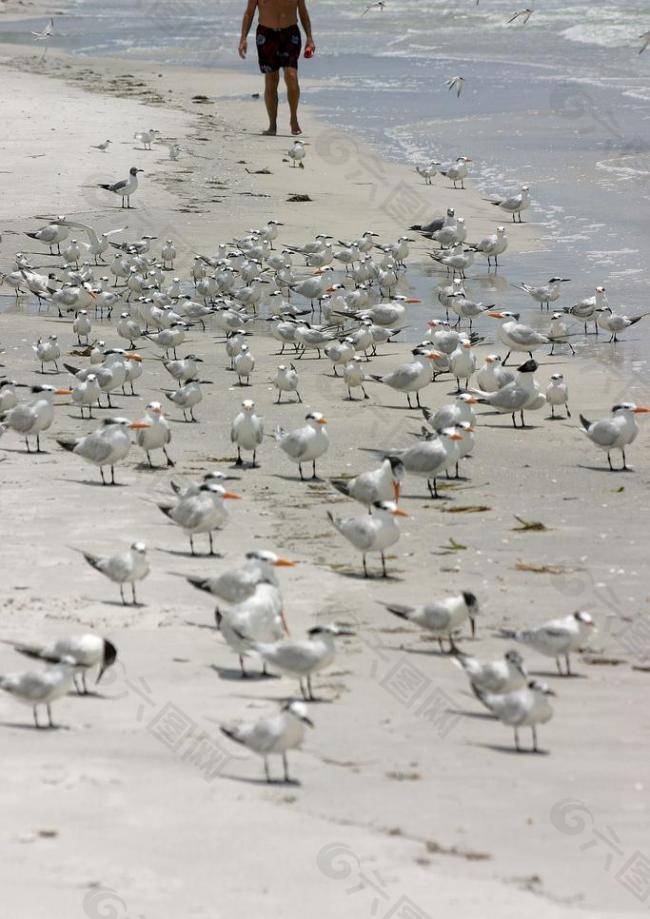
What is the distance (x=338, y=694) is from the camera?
747cm

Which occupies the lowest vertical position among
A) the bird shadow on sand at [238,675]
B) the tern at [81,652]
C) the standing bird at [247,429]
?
the standing bird at [247,429]

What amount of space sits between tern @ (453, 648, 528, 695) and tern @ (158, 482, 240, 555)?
2.32 m

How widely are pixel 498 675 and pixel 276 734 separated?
1.25m

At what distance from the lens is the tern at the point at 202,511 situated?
364 inches

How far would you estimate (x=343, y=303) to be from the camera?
648 inches

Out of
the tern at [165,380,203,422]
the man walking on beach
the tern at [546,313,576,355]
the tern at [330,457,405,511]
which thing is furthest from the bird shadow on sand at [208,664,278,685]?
the man walking on beach

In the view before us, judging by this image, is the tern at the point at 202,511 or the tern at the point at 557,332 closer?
the tern at the point at 202,511

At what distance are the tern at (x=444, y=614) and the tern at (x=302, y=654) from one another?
71 centimetres

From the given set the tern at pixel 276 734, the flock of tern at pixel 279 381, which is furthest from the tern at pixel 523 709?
the tern at pixel 276 734

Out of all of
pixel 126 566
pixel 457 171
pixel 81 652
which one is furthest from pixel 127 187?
A: pixel 81 652

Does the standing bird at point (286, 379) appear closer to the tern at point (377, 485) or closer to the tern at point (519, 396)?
the tern at point (519, 396)

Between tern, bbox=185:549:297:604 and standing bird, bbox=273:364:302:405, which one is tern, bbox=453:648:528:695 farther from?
standing bird, bbox=273:364:302:405

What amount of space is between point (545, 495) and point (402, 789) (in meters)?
4.88

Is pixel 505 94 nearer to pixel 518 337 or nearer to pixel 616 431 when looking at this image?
pixel 518 337
